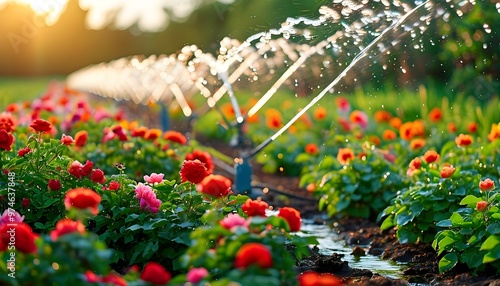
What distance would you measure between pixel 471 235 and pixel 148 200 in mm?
1348

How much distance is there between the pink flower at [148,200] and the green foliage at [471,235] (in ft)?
3.93

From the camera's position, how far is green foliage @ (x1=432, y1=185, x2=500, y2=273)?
3.28m

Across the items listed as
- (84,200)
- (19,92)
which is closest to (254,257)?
(84,200)

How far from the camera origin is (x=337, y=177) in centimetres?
520

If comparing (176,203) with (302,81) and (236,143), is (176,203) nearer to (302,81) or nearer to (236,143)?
(302,81)

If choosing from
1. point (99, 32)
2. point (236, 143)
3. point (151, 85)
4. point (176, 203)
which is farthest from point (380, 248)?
point (99, 32)

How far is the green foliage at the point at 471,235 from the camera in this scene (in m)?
3.28

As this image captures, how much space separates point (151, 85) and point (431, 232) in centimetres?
851

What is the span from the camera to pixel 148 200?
10.9ft

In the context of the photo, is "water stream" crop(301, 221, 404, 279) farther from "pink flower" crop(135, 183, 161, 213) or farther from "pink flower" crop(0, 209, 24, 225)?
"pink flower" crop(0, 209, 24, 225)

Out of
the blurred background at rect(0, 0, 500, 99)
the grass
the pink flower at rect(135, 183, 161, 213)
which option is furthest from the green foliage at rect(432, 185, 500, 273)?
the grass

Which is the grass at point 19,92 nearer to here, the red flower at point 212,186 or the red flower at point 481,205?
the red flower at point 212,186

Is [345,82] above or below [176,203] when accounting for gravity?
above

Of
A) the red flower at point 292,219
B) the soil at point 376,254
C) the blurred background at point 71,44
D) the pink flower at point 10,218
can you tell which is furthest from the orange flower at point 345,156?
the blurred background at point 71,44
